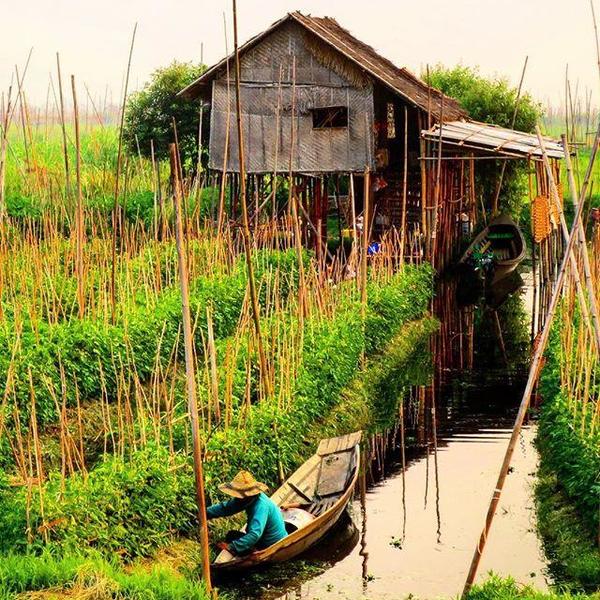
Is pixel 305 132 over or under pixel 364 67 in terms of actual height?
under

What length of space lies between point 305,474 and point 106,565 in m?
2.40

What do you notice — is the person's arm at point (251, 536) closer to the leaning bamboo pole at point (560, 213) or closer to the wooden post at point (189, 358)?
the wooden post at point (189, 358)

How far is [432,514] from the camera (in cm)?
777

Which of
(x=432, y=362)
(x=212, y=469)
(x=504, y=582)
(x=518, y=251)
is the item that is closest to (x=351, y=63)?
(x=518, y=251)

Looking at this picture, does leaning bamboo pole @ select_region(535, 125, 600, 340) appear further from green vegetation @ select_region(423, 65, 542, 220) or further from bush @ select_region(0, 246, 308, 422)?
green vegetation @ select_region(423, 65, 542, 220)

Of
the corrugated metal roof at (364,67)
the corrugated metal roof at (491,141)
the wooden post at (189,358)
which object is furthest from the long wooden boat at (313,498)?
the corrugated metal roof at (364,67)

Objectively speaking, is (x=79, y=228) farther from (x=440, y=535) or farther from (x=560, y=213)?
(x=560, y=213)

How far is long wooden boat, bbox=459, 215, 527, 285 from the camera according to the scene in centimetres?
1678

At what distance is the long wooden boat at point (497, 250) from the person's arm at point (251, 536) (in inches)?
429

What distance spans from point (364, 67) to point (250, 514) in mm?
10413

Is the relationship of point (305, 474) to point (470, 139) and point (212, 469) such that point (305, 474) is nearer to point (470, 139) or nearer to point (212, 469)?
point (212, 469)

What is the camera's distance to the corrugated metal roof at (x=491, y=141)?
1477 centimetres

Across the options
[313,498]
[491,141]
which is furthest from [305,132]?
[313,498]

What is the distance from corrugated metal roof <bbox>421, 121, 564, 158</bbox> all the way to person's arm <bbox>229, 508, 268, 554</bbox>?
29.7ft
